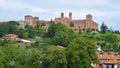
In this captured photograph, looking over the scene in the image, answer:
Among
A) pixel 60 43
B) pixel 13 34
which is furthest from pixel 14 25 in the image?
pixel 60 43

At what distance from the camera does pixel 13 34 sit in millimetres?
148125

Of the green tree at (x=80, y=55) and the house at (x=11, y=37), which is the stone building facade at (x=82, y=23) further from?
the green tree at (x=80, y=55)

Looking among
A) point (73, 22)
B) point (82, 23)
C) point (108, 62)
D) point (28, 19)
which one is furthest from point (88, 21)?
point (108, 62)

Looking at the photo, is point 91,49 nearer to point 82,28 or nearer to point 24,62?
point 24,62

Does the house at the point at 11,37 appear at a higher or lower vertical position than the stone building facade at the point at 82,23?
lower

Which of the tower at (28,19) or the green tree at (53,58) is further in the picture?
the tower at (28,19)

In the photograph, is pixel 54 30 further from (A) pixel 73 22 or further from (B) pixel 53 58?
(B) pixel 53 58

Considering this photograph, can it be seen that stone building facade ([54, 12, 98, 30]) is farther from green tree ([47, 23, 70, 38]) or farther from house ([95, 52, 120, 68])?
house ([95, 52, 120, 68])

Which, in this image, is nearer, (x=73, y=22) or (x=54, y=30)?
(x=54, y=30)

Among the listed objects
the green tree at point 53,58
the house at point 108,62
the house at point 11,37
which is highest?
the green tree at point 53,58

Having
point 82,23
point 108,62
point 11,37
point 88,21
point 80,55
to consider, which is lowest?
point 11,37

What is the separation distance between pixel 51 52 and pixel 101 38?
72.7m

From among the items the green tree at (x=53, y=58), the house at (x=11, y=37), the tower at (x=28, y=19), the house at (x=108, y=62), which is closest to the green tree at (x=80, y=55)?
the green tree at (x=53, y=58)

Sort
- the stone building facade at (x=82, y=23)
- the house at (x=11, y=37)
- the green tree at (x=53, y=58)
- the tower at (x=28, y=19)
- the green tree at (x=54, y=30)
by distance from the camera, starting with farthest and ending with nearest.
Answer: the tower at (x=28, y=19) → the stone building facade at (x=82, y=23) → the green tree at (x=54, y=30) → the house at (x=11, y=37) → the green tree at (x=53, y=58)
